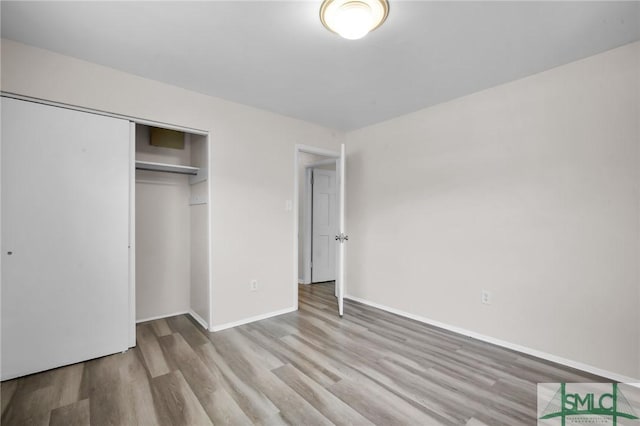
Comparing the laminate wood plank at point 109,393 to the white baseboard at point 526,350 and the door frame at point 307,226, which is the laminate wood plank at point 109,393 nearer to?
the white baseboard at point 526,350

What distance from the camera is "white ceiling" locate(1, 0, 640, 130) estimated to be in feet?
5.65

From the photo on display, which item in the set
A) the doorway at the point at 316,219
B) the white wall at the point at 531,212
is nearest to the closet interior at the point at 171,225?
the doorway at the point at 316,219

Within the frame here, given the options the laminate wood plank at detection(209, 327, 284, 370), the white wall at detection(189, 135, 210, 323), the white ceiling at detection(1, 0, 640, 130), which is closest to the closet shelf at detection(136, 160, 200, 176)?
the white wall at detection(189, 135, 210, 323)

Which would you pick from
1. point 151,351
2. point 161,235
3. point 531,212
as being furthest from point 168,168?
point 531,212

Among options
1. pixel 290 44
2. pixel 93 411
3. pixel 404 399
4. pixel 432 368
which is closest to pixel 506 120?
pixel 290 44

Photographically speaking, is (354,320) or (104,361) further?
(354,320)

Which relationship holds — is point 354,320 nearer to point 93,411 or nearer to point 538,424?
point 538,424

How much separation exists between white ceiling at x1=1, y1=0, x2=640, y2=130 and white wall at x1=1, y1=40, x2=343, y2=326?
139 mm

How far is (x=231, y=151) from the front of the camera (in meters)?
Result: 3.09

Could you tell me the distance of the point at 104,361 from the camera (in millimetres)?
2352

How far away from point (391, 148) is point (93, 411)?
11.8 feet

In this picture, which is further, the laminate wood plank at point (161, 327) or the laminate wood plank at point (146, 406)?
the laminate wood plank at point (161, 327)

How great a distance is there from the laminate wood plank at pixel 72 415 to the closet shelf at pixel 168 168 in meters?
2.02

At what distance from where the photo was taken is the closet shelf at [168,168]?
2961 mm
